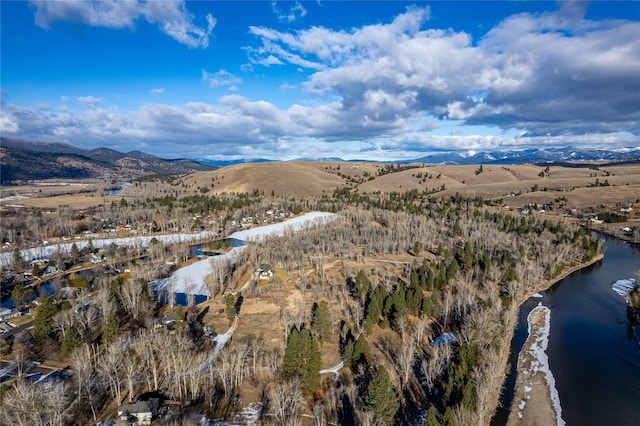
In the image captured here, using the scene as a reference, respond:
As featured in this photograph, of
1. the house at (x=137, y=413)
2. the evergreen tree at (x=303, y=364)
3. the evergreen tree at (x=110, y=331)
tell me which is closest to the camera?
the house at (x=137, y=413)

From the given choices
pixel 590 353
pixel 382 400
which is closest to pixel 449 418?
pixel 382 400

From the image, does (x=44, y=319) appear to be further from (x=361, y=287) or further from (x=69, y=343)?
(x=361, y=287)

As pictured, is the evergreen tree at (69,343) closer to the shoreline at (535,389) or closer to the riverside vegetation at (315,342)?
the riverside vegetation at (315,342)

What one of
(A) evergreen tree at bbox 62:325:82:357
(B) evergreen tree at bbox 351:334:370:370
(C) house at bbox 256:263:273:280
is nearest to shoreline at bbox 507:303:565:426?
(B) evergreen tree at bbox 351:334:370:370

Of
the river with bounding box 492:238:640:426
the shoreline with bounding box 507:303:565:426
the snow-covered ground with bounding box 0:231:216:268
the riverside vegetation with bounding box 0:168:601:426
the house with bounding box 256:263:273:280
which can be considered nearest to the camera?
the riverside vegetation with bounding box 0:168:601:426

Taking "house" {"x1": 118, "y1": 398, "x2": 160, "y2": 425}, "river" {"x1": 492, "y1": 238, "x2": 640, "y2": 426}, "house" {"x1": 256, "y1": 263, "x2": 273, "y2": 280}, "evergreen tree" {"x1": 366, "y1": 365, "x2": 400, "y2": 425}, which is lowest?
"river" {"x1": 492, "y1": 238, "x2": 640, "y2": 426}

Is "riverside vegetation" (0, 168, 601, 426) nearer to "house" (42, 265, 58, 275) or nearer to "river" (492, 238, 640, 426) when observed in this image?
"river" (492, 238, 640, 426)

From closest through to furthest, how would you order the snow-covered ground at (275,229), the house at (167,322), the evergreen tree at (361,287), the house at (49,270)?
the house at (167,322), the evergreen tree at (361,287), the house at (49,270), the snow-covered ground at (275,229)

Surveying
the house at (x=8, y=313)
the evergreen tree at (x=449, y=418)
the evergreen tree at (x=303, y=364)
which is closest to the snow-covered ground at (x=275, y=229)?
the house at (x=8, y=313)
